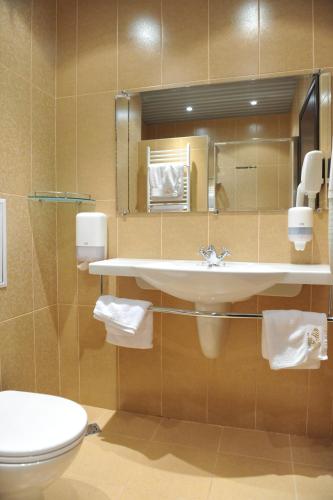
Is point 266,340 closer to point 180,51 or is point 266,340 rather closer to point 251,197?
point 251,197

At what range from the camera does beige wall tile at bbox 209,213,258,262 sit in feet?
5.57

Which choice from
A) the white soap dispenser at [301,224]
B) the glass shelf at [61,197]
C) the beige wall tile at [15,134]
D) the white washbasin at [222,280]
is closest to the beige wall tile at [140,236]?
the glass shelf at [61,197]

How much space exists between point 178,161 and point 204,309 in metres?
0.76

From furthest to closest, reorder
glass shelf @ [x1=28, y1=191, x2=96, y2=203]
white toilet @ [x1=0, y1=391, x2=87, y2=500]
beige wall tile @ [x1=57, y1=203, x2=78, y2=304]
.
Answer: beige wall tile @ [x1=57, y1=203, x2=78, y2=304] < glass shelf @ [x1=28, y1=191, x2=96, y2=203] < white toilet @ [x1=0, y1=391, x2=87, y2=500]

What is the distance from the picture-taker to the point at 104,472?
1471 mm

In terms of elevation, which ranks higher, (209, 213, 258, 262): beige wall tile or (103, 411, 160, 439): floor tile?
(209, 213, 258, 262): beige wall tile

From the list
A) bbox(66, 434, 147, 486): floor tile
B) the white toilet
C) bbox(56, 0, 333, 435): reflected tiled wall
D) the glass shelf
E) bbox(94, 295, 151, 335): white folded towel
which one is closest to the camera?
the white toilet

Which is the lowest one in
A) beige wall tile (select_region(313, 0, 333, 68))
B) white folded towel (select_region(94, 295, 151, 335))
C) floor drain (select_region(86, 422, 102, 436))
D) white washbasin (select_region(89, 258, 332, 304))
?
floor drain (select_region(86, 422, 102, 436))

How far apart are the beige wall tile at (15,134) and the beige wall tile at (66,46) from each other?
0.84 feet

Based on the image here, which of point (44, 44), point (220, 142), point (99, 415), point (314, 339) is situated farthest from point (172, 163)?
point (99, 415)

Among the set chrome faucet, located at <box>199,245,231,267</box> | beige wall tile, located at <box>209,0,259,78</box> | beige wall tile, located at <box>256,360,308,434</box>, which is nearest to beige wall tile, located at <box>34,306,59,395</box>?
chrome faucet, located at <box>199,245,231,267</box>

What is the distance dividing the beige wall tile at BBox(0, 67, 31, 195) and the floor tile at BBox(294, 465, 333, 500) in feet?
5.77

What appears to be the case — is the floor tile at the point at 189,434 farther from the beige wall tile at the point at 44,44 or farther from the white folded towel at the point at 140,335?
the beige wall tile at the point at 44,44

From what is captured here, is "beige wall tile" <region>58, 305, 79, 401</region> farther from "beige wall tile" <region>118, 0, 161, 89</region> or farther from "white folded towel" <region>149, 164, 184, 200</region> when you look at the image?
"beige wall tile" <region>118, 0, 161, 89</region>
